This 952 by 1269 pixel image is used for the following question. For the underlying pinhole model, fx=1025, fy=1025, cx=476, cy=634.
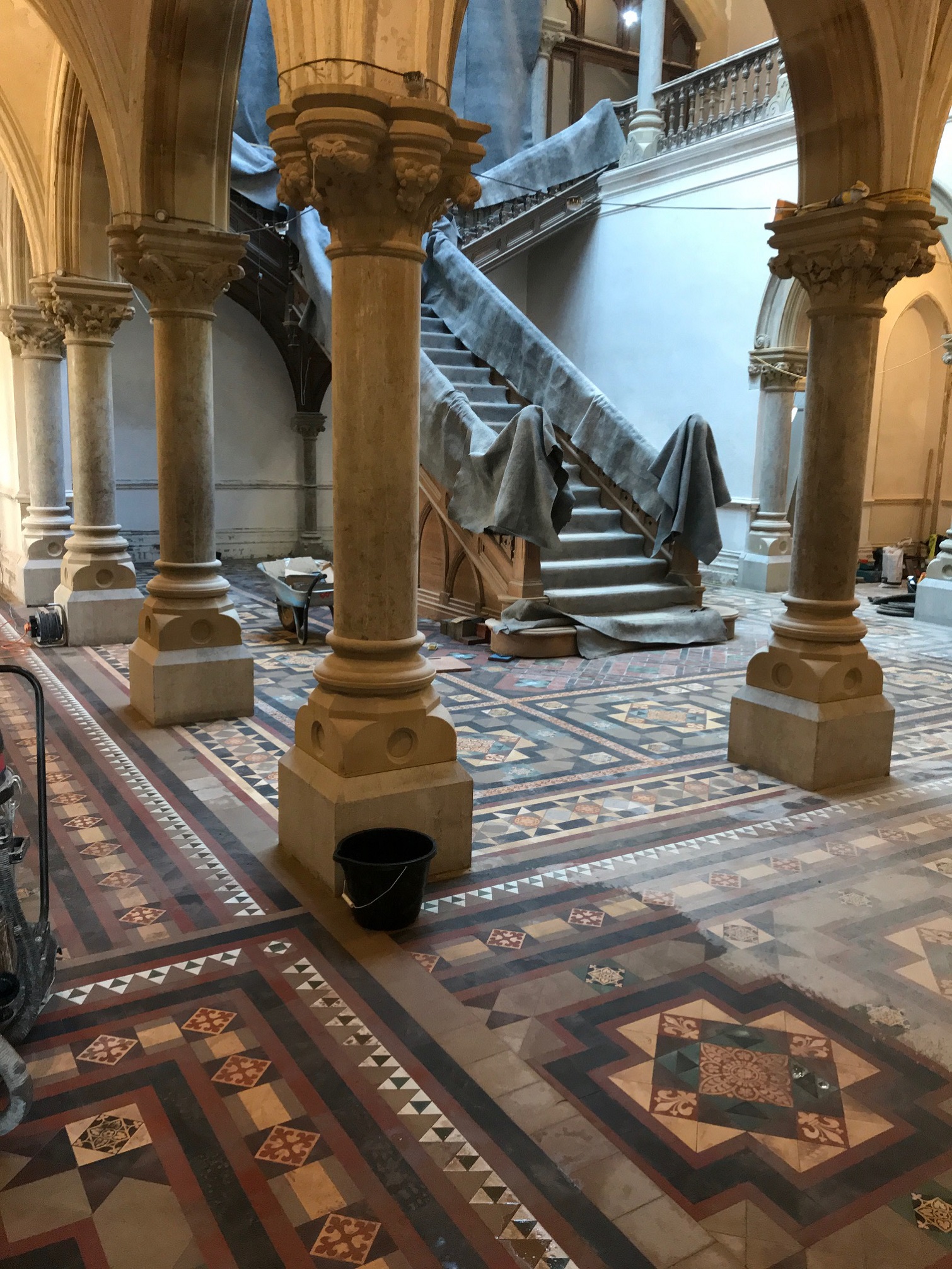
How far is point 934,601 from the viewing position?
32.3ft

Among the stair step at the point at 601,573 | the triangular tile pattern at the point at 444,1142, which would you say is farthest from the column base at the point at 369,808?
the stair step at the point at 601,573

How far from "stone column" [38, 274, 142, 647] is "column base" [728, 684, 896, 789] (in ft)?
16.5

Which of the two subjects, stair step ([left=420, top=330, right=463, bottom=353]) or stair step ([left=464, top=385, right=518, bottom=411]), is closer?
stair step ([left=464, top=385, right=518, bottom=411])

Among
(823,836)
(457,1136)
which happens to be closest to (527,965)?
(457,1136)

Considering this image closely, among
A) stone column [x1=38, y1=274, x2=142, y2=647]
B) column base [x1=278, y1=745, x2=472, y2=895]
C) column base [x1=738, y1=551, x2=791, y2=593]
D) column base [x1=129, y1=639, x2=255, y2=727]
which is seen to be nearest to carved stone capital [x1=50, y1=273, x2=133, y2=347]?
stone column [x1=38, y1=274, x2=142, y2=647]

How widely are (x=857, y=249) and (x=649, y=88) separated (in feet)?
31.2

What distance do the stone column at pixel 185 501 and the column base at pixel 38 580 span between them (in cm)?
394

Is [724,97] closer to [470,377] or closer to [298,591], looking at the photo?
[470,377]

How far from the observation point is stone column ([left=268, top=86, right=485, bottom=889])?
11.0ft

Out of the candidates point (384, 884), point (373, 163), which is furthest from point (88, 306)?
point (384, 884)

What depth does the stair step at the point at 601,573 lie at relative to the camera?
8.52 meters

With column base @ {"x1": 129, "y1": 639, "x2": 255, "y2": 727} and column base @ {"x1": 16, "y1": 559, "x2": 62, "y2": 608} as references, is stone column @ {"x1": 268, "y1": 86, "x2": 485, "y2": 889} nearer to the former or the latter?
column base @ {"x1": 129, "y1": 639, "x2": 255, "y2": 727}

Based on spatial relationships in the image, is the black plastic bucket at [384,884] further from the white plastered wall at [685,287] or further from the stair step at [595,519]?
the white plastered wall at [685,287]

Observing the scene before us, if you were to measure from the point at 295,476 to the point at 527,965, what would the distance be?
1186 cm
